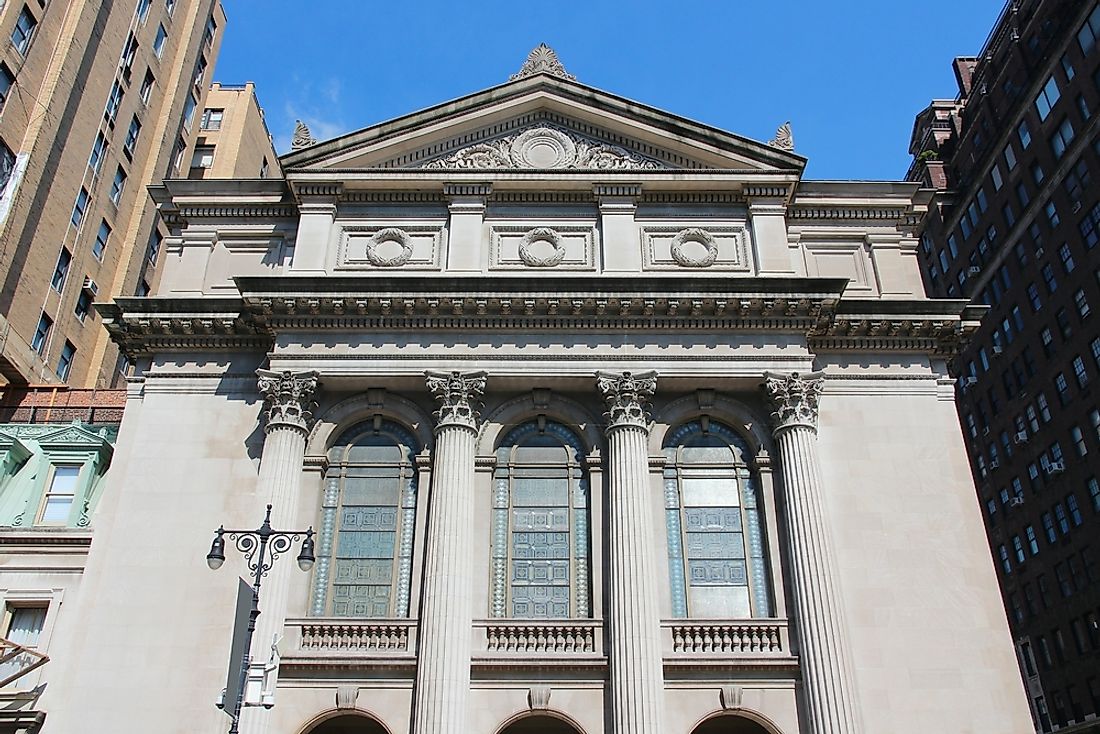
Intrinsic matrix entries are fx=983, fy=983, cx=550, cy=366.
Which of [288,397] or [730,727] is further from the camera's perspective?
[288,397]

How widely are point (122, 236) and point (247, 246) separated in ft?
67.8

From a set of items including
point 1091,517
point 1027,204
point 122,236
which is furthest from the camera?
point 1027,204

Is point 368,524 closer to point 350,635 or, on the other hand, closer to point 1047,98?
point 350,635

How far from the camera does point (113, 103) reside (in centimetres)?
4688

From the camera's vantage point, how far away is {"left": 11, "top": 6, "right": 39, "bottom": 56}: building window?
3941 centimetres

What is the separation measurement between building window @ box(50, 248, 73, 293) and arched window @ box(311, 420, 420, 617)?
72.6ft

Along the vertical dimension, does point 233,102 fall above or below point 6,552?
above

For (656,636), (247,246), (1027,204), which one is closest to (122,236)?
(247,246)

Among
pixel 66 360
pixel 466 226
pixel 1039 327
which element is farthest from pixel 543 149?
pixel 1039 327

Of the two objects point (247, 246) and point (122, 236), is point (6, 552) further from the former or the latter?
point (122, 236)

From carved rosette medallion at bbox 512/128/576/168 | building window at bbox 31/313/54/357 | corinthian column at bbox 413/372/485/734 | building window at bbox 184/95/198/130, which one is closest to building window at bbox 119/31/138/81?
building window at bbox 184/95/198/130

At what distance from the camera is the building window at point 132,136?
48406 millimetres

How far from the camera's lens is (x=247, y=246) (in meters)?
30.6

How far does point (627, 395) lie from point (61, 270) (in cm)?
2905
